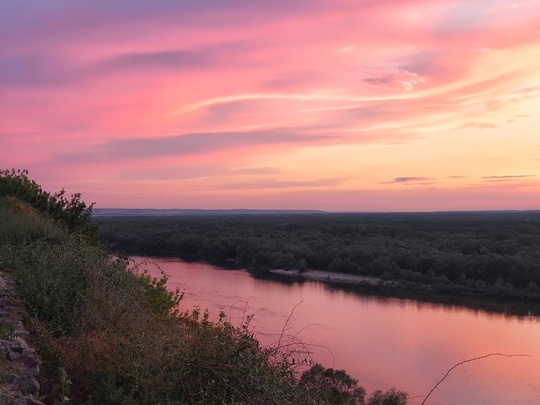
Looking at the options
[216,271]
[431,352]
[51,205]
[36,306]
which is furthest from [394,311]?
[36,306]

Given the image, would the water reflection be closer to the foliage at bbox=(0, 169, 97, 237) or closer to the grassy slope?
the foliage at bbox=(0, 169, 97, 237)

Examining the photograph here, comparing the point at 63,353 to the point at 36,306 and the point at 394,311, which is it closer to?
the point at 36,306

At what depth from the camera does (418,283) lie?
2955 cm

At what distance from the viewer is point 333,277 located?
32219mm

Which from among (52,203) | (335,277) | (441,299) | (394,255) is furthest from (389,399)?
(394,255)

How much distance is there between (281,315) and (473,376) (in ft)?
23.4

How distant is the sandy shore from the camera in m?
30.8

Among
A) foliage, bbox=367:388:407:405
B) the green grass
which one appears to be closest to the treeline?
foliage, bbox=367:388:407:405

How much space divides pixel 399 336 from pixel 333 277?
13.2m

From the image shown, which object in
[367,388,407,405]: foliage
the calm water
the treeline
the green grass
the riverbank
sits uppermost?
the green grass

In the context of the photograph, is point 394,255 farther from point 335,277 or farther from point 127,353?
point 127,353

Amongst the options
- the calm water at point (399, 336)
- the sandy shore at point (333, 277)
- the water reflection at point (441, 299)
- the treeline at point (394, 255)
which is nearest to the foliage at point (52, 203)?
the calm water at point (399, 336)

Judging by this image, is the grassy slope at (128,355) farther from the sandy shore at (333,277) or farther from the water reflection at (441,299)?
the sandy shore at (333,277)

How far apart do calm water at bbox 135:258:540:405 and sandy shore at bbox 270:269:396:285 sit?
10.8ft
